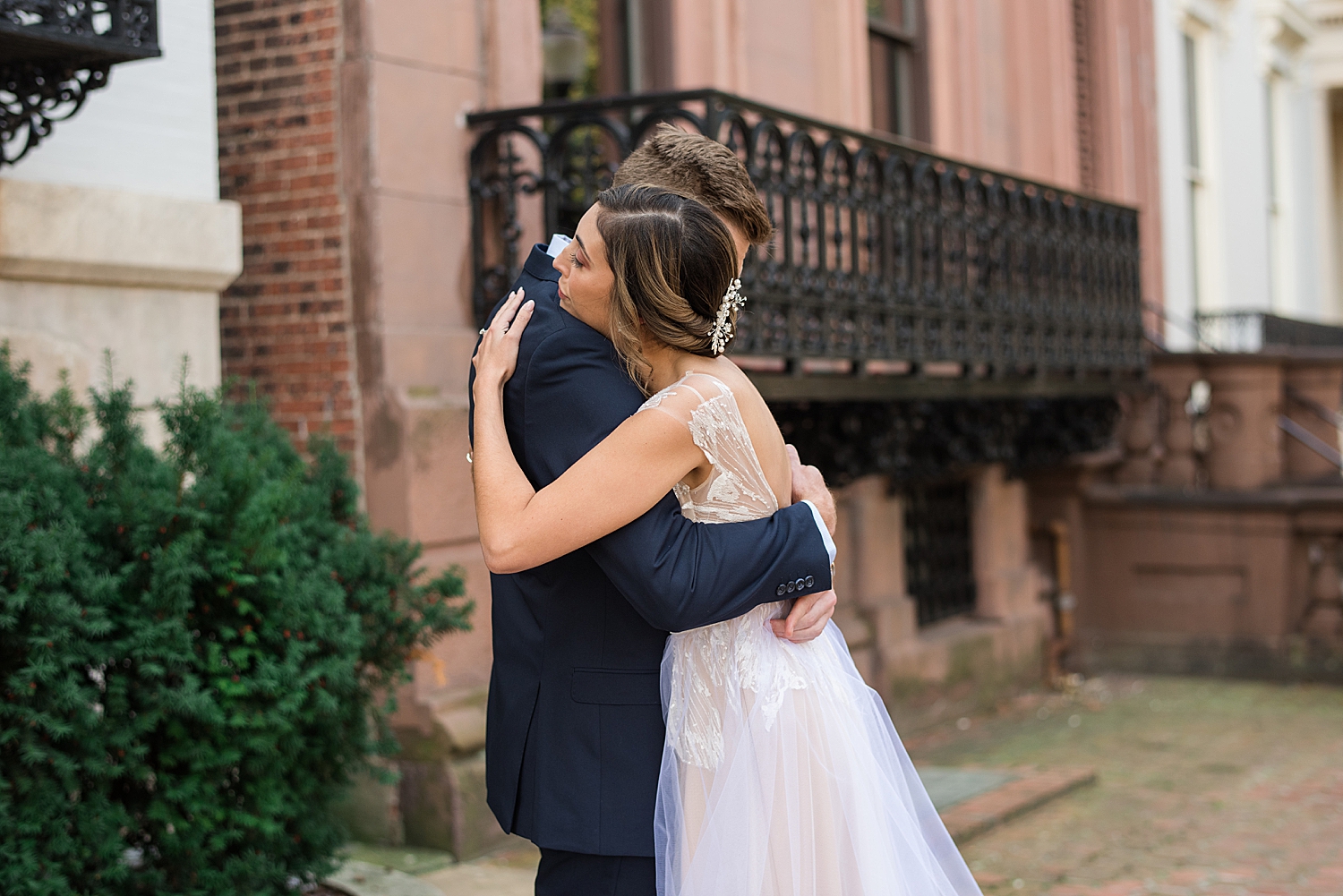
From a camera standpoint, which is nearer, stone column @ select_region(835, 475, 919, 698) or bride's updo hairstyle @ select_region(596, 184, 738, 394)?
bride's updo hairstyle @ select_region(596, 184, 738, 394)

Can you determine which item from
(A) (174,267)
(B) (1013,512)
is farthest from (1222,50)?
(A) (174,267)

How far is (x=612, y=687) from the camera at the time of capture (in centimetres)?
252

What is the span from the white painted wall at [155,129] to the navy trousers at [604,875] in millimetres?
3820

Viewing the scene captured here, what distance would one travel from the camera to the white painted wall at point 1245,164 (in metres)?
15.5

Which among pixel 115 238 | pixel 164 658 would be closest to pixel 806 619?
pixel 164 658

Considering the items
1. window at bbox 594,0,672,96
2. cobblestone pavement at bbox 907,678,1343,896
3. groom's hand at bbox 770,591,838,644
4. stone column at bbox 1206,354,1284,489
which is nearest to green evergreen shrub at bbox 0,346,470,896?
groom's hand at bbox 770,591,838,644

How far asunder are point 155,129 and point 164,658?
8.81 feet

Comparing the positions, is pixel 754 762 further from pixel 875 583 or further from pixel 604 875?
pixel 875 583

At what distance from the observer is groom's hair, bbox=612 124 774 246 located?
242 centimetres

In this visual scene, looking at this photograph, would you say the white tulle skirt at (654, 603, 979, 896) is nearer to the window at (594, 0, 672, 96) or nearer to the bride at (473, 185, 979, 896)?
the bride at (473, 185, 979, 896)

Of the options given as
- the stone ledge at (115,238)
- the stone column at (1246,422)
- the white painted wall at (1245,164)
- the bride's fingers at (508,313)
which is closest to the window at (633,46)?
the stone ledge at (115,238)

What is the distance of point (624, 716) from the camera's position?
2518 mm

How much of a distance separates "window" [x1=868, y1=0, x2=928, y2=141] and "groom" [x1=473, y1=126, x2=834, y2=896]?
29.7ft

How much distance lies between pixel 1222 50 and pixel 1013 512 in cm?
889
